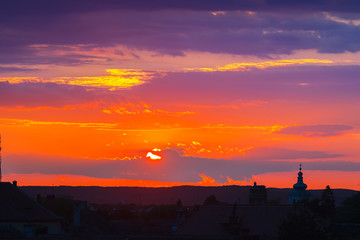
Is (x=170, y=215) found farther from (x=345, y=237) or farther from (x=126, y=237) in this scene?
(x=126, y=237)

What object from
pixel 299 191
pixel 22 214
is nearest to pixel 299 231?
pixel 22 214

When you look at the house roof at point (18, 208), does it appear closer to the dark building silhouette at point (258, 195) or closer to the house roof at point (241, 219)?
the house roof at point (241, 219)

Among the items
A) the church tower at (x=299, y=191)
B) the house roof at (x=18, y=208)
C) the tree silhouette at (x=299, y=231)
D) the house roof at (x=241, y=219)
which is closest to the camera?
the tree silhouette at (x=299, y=231)

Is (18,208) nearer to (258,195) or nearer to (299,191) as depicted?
(258,195)

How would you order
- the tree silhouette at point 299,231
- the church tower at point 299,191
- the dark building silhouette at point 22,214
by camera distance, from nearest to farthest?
the tree silhouette at point 299,231 < the dark building silhouette at point 22,214 < the church tower at point 299,191

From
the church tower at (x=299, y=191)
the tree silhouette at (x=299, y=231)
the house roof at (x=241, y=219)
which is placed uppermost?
the church tower at (x=299, y=191)

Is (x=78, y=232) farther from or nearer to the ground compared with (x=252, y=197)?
nearer to the ground

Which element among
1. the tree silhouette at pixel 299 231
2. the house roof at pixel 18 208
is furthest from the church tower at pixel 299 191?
the tree silhouette at pixel 299 231

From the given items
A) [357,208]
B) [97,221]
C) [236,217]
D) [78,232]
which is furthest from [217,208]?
[357,208]

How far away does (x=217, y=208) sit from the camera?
9319cm

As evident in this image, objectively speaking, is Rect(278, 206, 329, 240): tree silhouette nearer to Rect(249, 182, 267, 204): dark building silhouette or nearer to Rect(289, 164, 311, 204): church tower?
Rect(249, 182, 267, 204): dark building silhouette

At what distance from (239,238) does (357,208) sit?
68.8 meters

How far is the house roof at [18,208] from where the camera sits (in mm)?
93319

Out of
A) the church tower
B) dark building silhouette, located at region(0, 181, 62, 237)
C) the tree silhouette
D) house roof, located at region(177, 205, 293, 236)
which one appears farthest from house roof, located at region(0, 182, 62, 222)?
the church tower
